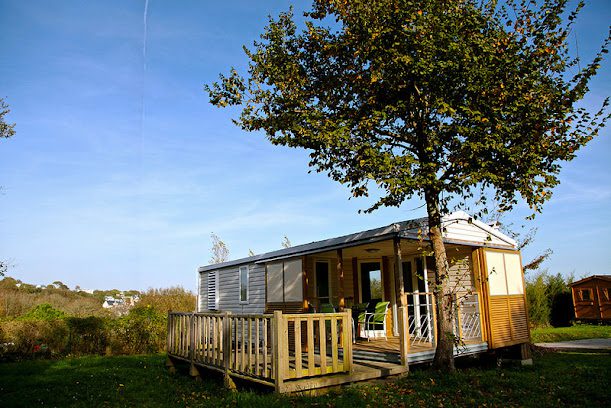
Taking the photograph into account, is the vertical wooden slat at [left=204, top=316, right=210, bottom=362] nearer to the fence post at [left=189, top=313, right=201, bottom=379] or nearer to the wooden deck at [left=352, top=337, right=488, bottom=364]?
the fence post at [left=189, top=313, right=201, bottom=379]

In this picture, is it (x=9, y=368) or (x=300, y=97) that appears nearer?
(x=300, y=97)

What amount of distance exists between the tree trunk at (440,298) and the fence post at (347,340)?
2.19 metres

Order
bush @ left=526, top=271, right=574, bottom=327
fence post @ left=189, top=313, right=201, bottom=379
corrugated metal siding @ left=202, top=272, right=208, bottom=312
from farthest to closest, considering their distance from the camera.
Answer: bush @ left=526, top=271, right=574, bottom=327 < corrugated metal siding @ left=202, top=272, right=208, bottom=312 < fence post @ left=189, top=313, right=201, bottom=379

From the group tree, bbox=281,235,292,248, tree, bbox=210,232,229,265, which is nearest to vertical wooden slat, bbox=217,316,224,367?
tree, bbox=210,232,229,265

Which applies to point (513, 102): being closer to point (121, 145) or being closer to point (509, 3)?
point (509, 3)

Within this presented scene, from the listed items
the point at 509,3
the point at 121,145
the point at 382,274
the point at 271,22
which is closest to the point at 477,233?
the point at 382,274

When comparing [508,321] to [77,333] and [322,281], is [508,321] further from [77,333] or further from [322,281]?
[77,333]

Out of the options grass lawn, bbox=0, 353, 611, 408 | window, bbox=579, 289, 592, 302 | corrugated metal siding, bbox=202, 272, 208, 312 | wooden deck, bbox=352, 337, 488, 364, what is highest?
corrugated metal siding, bbox=202, 272, 208, 312

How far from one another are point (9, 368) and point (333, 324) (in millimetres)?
8426

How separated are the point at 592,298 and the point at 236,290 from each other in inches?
753

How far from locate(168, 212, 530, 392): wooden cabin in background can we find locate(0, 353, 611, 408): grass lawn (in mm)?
397

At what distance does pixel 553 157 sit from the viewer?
7.35 m

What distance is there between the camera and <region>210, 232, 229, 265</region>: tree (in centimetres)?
2812

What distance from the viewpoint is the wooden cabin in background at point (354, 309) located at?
6.70 metres
